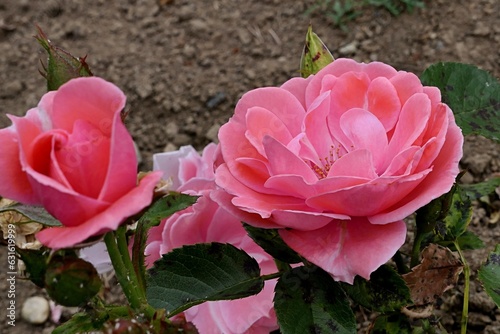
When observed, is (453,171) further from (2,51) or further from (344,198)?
(2,51)

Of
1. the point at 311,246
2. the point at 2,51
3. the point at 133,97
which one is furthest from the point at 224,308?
the point at 2,51

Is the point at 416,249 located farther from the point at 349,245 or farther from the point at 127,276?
the point at 127,276

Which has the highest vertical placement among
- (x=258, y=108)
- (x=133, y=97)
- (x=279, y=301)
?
(x=258, y=108)

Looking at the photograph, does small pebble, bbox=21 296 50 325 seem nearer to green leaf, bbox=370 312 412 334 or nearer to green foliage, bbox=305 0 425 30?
green leaf, bbox=370 312 412 334

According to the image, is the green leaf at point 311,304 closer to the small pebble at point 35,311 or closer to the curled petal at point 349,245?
the curled petal at point 349,245

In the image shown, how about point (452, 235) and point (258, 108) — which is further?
point (452, 235)

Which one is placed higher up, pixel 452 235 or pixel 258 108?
pixel 258 108

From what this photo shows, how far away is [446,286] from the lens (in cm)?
94

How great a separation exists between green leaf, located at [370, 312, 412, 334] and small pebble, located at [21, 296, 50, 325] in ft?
2.73

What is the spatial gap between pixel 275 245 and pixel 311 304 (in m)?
0.09

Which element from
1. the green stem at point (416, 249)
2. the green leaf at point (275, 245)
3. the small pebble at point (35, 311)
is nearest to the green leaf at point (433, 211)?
the green stem at point (416, 249)

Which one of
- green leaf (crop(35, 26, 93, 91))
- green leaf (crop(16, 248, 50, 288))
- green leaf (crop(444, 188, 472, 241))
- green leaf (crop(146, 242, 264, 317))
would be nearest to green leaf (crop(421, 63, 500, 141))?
green leaf (crop(444, 188, 472, 241))

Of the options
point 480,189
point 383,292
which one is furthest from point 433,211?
point 480,189

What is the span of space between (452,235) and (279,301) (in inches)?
12.3
